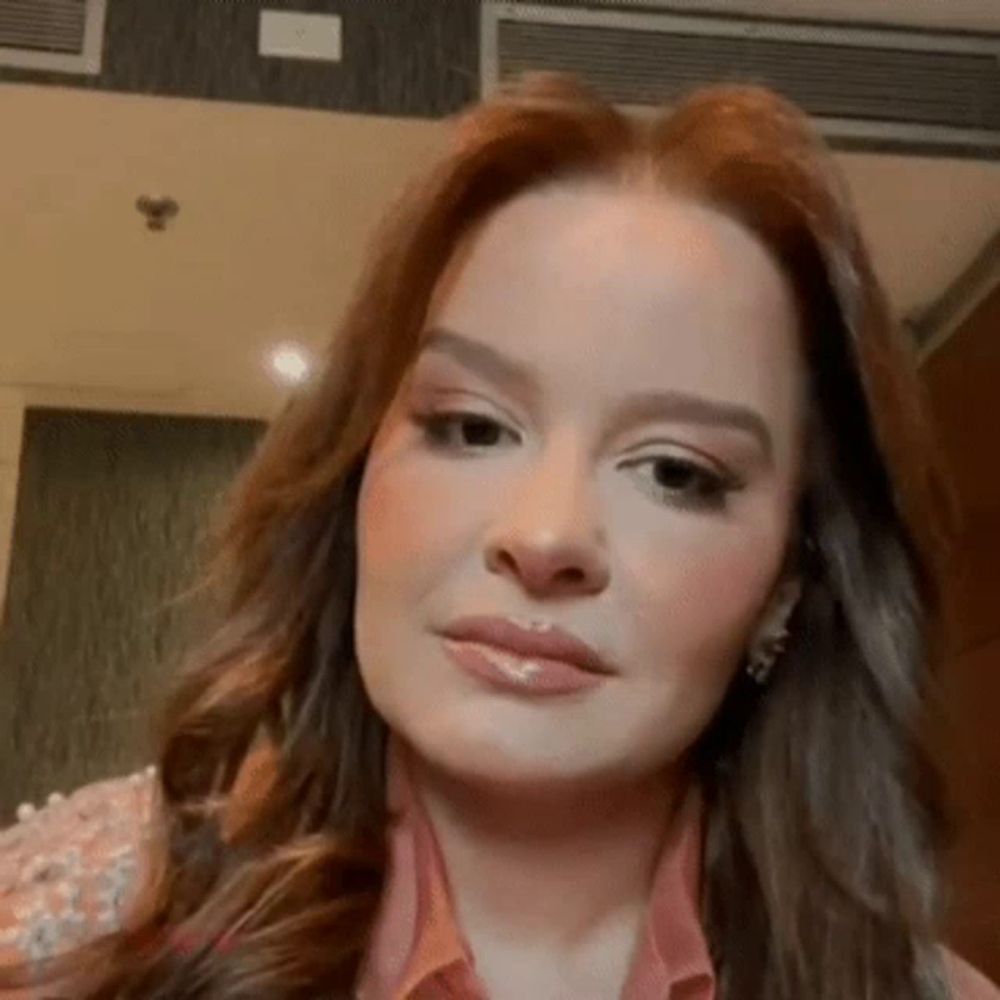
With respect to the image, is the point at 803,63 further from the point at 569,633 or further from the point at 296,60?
the point at 569,633

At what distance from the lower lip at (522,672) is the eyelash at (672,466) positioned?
0.09 m

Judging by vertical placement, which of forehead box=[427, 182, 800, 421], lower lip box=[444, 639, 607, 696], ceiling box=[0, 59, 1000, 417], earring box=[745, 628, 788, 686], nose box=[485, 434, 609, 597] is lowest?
earring box=[745, 628, 788, 686]

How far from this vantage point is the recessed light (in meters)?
2.23

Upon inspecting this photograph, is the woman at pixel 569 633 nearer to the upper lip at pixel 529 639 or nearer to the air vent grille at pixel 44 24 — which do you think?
the upper lip at pixel 529 639

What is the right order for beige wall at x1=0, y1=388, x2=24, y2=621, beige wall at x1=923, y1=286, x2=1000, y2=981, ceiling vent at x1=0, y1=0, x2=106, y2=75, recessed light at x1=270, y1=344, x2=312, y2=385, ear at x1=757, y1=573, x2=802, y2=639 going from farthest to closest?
1. beige wall at x1=0, y1=388, x2=24, y2=621
2. recessed light at x1=270, y1=344, x2=312, y2=385
3. beige wall at x1=923, y1=286, x2=1000, y2=981
4. ceiling vent at x1=0, y1=0, x2=106, y2=75
5. ear at x1=757, y1=573, x2=802, y2=639

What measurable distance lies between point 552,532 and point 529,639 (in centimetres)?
4

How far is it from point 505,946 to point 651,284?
302 mm

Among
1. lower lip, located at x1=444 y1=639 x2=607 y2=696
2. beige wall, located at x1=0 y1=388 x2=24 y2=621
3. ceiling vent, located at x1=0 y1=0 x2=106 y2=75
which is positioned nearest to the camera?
lower lip, located at x1=444 y1=639 x2=607 y2=696

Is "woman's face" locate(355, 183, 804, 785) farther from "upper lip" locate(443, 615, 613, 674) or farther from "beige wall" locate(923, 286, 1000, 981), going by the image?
"beige wall" locate(923, 286, 1000, 981)

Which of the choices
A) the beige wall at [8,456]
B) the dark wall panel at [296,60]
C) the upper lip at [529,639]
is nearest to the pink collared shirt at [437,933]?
the upper lip at [529,639]

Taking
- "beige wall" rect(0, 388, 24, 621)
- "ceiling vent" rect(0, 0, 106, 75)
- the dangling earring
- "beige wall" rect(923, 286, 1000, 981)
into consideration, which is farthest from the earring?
"beige wall" rect(0, 388, 24, 621)

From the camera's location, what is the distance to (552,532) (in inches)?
26.7

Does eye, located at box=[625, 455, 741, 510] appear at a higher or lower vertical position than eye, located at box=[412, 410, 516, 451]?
lower

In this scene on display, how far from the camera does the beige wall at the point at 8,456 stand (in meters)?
2.34
